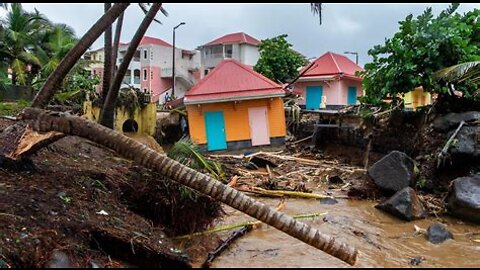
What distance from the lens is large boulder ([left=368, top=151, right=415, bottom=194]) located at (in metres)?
11.3

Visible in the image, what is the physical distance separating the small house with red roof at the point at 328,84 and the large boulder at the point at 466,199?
17.3 meters

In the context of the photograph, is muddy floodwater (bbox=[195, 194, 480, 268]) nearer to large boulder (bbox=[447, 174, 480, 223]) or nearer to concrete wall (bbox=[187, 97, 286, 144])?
large boulder (bbox=[447, 174, 480, 223])

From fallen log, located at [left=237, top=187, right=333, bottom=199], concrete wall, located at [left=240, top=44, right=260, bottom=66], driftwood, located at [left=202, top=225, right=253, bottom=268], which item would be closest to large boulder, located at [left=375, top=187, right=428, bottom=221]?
fallen log, located at [left=237, top=187, right=333, bottom=199]

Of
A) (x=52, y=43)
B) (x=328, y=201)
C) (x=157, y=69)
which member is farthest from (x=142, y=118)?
(x=157, y=69)

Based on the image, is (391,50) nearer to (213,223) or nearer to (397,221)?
(397,221)

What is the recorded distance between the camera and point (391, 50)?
14.0 m

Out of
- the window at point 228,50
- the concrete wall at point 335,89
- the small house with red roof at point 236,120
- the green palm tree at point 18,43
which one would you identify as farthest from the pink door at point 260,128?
the window at point 228,50

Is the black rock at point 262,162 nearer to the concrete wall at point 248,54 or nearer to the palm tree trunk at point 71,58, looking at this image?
the palm tree trunk at point 71,58

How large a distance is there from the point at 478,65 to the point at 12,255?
11659 mm

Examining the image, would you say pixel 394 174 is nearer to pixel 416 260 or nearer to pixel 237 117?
pixel 416 260

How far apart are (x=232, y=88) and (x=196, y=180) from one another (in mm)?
17031

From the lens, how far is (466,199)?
9797 mm

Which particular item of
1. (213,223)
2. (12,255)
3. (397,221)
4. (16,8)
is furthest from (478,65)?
(16,8)

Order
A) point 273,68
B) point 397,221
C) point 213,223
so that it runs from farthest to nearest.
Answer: point 273,68 < point 397,221 < point 213,223
